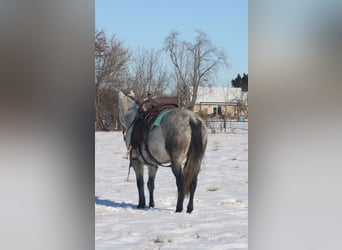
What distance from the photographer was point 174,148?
1320 millimetres

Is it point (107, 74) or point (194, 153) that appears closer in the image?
point (107, 74)

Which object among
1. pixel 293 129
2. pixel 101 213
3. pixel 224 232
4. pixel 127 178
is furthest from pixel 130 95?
pixel 293 129

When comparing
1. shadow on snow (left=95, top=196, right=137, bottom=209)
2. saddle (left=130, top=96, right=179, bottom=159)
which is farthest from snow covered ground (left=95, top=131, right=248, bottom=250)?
saddle (left=130, top=96, right=179, bottom=159)

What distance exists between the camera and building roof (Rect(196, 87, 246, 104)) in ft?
3.57

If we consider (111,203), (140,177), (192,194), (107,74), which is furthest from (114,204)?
(107,74)

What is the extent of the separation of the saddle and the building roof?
0.08 meters

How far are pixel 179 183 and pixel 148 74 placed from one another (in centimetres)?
37

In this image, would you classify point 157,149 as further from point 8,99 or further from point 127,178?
point 8,99

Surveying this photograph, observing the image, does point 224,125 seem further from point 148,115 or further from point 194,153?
point 148,115

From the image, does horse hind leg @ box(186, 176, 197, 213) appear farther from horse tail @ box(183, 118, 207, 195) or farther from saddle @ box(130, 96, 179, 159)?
saddle @ box(130, 96, 179, 159)

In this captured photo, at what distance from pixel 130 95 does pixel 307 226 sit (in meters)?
0.68

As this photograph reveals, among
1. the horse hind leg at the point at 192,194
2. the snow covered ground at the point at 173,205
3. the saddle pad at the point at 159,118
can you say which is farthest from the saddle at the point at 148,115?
the horse hind leg at the point at 192,194

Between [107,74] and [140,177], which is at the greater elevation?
[107,74]

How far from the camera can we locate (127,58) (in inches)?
44.3
